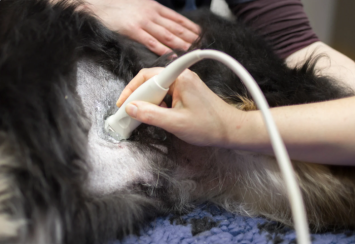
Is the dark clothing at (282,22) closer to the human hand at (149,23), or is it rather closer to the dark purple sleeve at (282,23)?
the dark purple sleeve at (282,23)

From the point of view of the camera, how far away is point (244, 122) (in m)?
0.58

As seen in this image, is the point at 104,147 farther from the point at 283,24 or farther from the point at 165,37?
the point at 283,24

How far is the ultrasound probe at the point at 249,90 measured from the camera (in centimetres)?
36

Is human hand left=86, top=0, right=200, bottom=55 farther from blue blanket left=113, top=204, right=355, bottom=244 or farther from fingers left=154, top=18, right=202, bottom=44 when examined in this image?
blue blanket left=113, top=204, right=355, bottom=244

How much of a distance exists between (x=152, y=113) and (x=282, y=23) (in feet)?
2.61

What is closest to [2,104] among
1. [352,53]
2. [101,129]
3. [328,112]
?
[101,129]

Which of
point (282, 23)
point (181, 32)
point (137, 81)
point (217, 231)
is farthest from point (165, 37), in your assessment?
point (217, 231)

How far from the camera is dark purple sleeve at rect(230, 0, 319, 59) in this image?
3.56 feet

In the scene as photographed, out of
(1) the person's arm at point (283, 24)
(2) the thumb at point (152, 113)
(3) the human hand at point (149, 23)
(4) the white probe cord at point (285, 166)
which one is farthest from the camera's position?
(1) the person's arm at point (283, 24)

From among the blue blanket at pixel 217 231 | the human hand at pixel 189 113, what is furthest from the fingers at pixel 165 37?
the blue blanket at pixel 217 231

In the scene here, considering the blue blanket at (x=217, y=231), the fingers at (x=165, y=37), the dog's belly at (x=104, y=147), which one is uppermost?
the fingers at (x=165, y=37)

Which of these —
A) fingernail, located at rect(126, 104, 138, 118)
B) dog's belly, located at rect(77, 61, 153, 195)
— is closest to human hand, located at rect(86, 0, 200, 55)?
dog's belly, located at rect(77, 61, 153, 195)

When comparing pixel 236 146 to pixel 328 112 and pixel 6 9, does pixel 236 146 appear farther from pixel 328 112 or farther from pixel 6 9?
pixel 6 9

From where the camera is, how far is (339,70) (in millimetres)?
898
